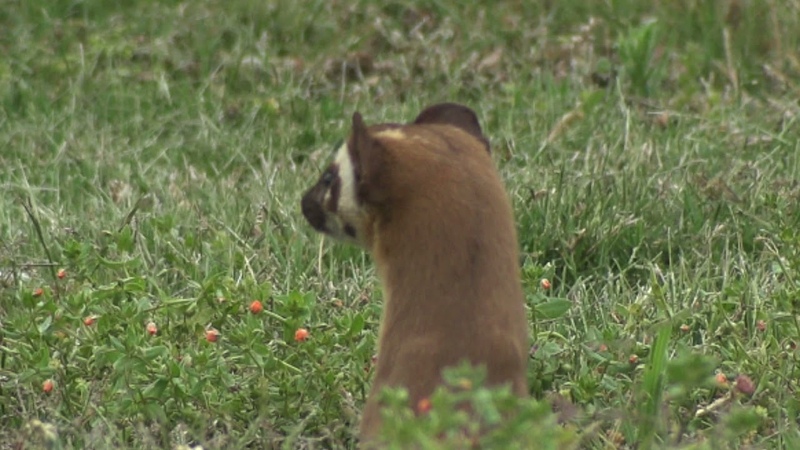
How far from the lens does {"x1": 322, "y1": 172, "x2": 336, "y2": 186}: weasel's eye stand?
3.82m

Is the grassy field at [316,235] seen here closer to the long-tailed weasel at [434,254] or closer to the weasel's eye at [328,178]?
the long-tailed weasel at [434,254]

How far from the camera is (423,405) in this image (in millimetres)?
3023

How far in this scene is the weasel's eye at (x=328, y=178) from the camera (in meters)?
3.82

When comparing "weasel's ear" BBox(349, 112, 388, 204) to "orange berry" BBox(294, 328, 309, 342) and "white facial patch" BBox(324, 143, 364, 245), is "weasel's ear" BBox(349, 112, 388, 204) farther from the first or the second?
"orange berry" BBox(294, 328, 309, 342)

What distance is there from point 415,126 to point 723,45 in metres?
4.09

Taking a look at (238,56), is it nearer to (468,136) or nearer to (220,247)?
(220,247)

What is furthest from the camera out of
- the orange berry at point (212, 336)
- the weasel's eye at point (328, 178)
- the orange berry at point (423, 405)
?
the orange berry at point (212, 336)

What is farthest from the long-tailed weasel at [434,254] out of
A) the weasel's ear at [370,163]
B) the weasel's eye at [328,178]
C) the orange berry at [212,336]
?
the orange berry at [212,336]

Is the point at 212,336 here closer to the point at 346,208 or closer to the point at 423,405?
the point at 346,208

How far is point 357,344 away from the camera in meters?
4.36

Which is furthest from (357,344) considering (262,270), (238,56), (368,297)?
(238,56)

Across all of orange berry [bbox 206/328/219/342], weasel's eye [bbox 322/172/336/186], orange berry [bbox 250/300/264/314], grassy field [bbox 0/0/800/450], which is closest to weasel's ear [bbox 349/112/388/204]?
weasel's eye [bbox 322/172/336/186]

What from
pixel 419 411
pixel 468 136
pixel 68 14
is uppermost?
pixel 468 136

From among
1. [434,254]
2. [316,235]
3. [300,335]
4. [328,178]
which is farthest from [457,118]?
[316,235]
